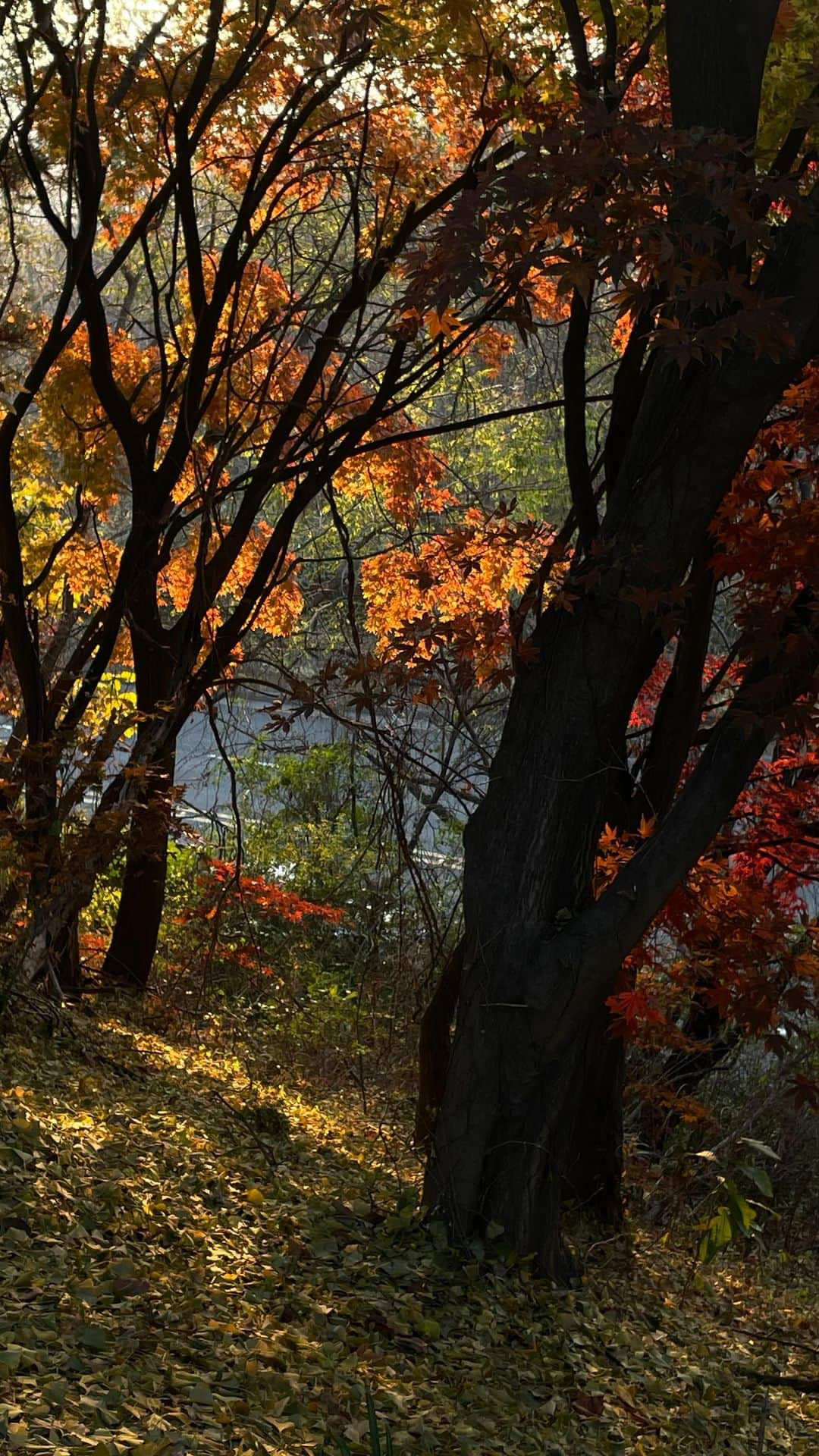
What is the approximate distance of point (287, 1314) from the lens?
3338mm

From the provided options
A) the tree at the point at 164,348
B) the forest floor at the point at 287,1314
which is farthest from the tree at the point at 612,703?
the tree at the point at 164,348

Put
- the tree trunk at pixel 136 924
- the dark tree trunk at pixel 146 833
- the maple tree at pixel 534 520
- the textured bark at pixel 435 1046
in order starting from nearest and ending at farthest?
the maple tree at pixel 534 520 < the textured bark at pixel 435 1046 < the dark tree trunk at pixel 146 833 < the tree trunk at pixel 136 924

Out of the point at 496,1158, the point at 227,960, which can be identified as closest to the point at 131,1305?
the point at 496,1158

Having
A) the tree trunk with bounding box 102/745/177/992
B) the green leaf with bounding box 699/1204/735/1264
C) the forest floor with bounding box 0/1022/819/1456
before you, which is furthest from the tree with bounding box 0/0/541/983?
the green leaf with bounding box 699/1204/735/1264

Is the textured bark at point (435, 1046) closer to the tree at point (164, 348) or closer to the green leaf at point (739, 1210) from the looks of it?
the green leaf at point (739, 1210)

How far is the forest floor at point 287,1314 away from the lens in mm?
2672

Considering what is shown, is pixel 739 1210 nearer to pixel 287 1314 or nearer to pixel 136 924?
pixel 287 1314

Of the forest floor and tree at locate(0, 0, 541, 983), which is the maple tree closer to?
tree at locate(0, 0, 541, 983)

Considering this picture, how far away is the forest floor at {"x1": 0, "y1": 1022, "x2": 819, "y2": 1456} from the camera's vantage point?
2.67m

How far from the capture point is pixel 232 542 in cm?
627

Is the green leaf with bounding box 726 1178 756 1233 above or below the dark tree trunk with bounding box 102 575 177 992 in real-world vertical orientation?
below

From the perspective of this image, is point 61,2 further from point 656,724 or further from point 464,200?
point 656,724

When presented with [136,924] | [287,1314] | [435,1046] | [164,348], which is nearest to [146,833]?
[136,924]

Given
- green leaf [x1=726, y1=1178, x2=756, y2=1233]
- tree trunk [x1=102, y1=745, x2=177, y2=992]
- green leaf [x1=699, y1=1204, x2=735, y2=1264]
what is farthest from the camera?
tree trunk [x1=102, y1=745, x2=177, y2=992]
